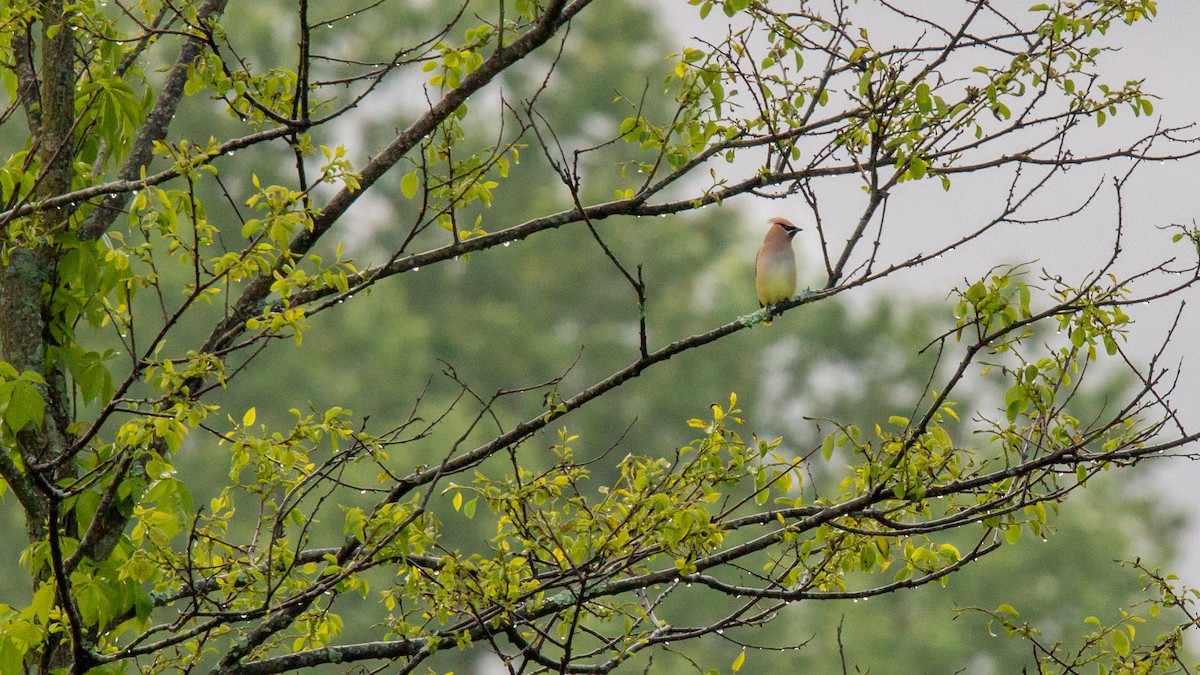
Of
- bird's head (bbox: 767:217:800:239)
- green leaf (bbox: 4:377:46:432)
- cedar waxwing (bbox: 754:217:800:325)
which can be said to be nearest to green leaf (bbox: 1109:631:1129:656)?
cedar waxwing (bbox: 754:217:800:325)

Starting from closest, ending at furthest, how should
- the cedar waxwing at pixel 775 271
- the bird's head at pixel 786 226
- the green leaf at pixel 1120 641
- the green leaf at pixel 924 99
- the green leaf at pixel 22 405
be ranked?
1. the green leaf at pixel 22 405
2. the green leaf at pixel 924 99
3. the green leaf at pixel 1120 641
4. the cedar waxwing at pixel 775 271
5. the bird's head at pixel 786 226

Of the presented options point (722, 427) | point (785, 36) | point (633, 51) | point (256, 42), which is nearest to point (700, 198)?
point (785, 36)

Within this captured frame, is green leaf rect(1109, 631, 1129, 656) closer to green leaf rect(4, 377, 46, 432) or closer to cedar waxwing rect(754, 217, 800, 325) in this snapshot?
cedar waxwing rect(754, 217, 800, 325)

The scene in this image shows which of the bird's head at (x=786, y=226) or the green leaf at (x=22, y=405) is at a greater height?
the bird's head at (x=786, y=226)

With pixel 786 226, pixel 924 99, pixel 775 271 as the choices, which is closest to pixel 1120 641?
pixel 924 99

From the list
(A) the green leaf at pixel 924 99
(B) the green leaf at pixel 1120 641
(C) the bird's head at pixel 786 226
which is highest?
(C) the bird's head at pixel 786 226

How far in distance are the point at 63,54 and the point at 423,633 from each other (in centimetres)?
231

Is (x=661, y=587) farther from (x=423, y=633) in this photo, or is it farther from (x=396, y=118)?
(x=396, y=118)

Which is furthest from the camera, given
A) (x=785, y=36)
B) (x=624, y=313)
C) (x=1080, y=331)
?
(x=624, y=313)

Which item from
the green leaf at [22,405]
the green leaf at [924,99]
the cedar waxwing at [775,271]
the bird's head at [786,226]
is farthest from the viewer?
the bird's head at [786,226]

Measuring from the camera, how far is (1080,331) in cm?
381

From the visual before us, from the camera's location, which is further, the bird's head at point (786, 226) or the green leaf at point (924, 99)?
the bird's head at point (786, 226)

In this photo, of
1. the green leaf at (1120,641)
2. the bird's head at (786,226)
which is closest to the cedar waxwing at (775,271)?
the bird's head at (786,226)

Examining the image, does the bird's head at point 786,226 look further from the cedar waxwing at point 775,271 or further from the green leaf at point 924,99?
the green leaf at point 924,99
